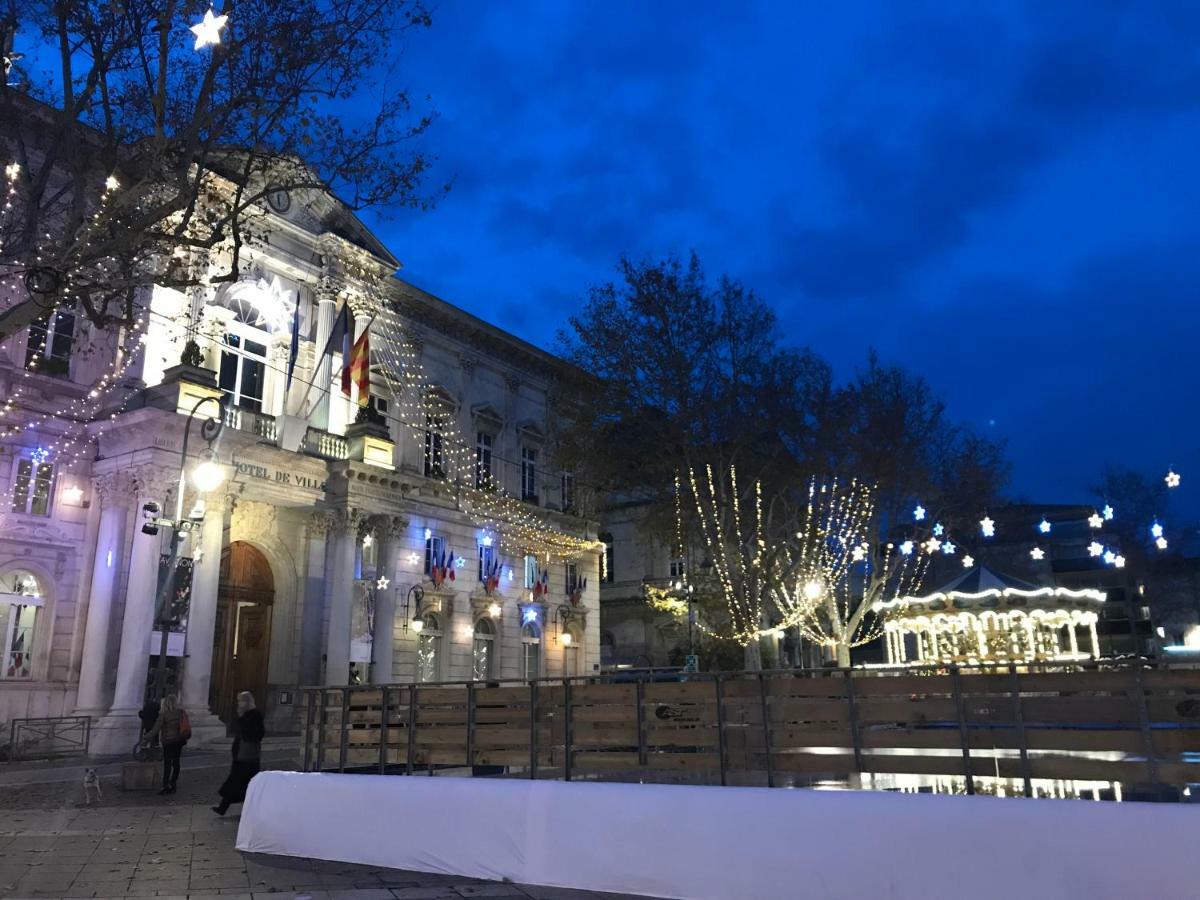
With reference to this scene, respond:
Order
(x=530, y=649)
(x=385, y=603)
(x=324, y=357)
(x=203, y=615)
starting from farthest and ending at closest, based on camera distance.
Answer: (x=530, y=649) → (x=385, y=603) → (x=324, y=357) → (x=203, y=615)

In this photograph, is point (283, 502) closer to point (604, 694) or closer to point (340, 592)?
point (340, 592)

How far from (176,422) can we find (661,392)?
535 inches

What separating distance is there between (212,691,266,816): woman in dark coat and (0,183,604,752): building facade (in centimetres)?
464

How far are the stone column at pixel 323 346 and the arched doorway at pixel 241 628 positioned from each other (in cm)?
450

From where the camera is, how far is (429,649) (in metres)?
30.0

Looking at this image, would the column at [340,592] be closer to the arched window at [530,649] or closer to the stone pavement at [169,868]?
the arched window at [530,649]

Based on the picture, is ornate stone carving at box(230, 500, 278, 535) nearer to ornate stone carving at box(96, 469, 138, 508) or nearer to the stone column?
the stone column

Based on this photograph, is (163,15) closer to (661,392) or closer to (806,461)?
(661,392)

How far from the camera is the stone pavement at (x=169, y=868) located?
7375 mm

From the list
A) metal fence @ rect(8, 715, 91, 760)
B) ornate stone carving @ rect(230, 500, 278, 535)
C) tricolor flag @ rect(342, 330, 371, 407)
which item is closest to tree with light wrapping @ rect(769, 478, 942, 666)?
tricolor flag @ rect(342, 330, 371, 407)

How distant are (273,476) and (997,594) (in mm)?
20667

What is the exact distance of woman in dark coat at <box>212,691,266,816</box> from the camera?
1134cm

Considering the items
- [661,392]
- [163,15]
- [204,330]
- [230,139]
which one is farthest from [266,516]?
[163,15]

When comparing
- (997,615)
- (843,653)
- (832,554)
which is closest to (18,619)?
(843,653)
